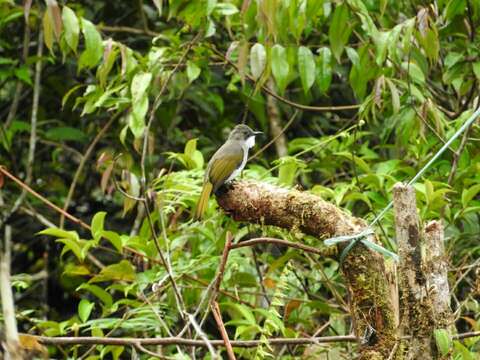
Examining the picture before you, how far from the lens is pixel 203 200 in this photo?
433cm

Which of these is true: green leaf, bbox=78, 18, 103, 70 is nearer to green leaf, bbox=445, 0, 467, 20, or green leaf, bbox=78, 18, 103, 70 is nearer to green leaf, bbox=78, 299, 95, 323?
green leaf, bbox=78, 299, 95, 323

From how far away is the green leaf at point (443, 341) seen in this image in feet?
9.55

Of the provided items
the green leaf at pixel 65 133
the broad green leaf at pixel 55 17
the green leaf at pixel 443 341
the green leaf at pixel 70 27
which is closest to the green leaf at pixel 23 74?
the green leaf at pixel 65 133

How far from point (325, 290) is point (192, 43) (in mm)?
1842

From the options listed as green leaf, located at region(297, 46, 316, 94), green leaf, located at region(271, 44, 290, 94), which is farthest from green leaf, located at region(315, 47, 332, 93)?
green leaf, located at region(271, 44, 290, 94)

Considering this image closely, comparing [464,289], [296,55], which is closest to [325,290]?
[464,289]

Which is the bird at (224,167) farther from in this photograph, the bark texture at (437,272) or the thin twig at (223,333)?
the bark texture at (437,272)

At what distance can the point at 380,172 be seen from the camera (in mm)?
4855

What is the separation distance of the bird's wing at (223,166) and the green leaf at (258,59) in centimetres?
43

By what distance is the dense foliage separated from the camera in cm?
442

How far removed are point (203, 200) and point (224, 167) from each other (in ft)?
0.62

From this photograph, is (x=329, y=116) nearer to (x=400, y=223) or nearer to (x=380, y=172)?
(x=380, y=172)

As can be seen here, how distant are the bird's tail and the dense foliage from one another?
12 centimetres

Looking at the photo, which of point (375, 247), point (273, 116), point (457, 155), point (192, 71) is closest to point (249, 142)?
point (192, 71)
